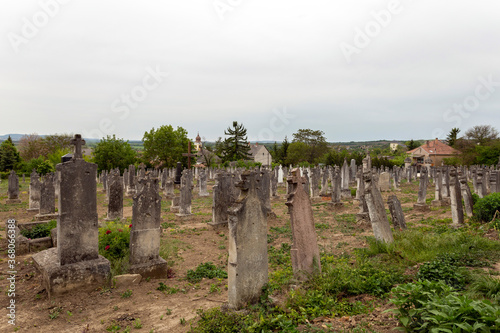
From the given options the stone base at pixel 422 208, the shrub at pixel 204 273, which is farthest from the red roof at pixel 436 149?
the shrub at pixel 204 273

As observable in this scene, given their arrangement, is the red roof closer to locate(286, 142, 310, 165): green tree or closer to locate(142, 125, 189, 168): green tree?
locate(286, 142, 310, 165): green tree

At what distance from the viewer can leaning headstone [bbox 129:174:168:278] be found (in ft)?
23.4

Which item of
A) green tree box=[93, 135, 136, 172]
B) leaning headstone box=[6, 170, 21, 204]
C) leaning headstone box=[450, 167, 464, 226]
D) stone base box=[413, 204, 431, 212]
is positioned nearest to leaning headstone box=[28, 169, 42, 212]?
leaning headstone box=[6, 170, 21, 204]

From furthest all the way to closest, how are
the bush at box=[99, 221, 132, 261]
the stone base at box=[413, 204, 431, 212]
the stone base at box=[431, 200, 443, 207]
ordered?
1. the stone base at box=[431, 200, 443, 207]
2. the stone base at box=[413, 204, 431, 212]
3. the bush at box=[99, 221, 132, 261]

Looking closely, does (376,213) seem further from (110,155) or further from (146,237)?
(110,155)

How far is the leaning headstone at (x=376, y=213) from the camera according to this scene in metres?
8.37

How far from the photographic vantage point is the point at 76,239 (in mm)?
6461

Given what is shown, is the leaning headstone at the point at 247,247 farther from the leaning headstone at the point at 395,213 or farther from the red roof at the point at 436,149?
the red roof at the point at 436,149

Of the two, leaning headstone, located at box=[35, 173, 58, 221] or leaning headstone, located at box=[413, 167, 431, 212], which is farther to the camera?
leaning headstone, located at box=[413, 167, 431, 212]

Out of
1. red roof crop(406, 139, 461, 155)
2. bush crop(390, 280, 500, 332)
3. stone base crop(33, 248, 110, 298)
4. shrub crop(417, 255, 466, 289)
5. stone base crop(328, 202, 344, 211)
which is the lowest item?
stone base crop(328, 202, 344, 211)

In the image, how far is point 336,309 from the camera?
176 inches

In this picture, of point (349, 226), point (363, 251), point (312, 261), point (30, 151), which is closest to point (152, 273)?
point (312, 261)

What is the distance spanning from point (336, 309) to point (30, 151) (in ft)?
206

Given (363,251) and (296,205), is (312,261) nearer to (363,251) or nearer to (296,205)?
(296,205)
